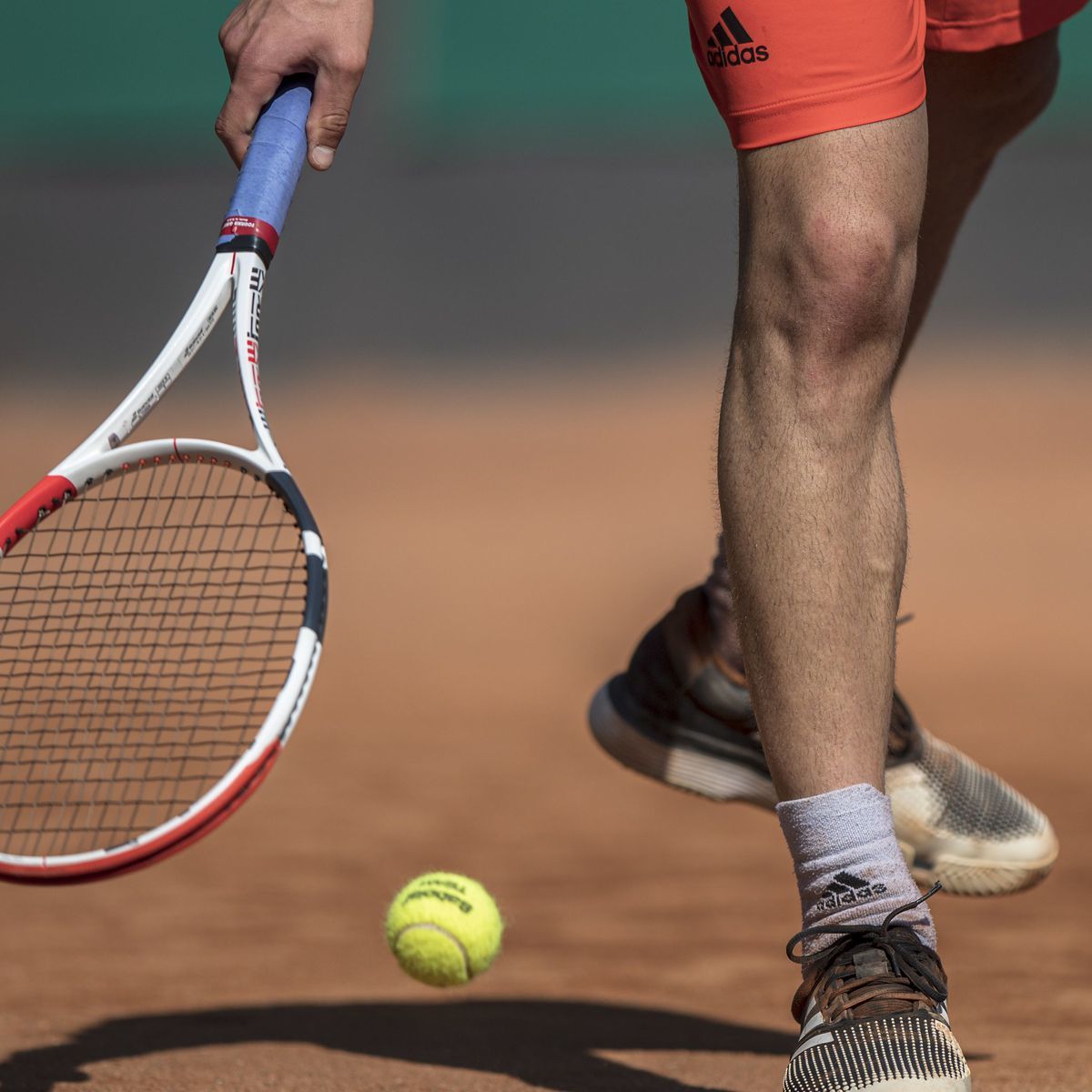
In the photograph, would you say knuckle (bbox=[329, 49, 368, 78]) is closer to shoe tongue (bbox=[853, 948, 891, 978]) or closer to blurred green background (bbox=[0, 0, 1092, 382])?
→ shoe tongue (bbox=[853, 948, 891, 978])

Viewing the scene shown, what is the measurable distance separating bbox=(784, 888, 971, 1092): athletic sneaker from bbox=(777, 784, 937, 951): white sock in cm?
1

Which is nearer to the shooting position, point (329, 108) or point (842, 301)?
point (842, 301)

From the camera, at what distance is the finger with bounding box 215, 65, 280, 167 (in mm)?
1995

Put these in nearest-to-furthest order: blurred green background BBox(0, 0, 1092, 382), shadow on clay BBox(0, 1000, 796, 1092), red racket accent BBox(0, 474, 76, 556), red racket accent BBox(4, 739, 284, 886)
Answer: red racket accent BBox(4, 739, 284, 886), red racket accent BBox(0, 474, 76, 556), shadow on clay BBox(0, 1000, 796, 1092), blurred green background BBox(0, 0, 1092, 382)

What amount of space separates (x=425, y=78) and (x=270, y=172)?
9.98 metres

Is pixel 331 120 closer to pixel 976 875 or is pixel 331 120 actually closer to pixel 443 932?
pixel 443 932

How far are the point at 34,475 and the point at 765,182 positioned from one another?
9520 millimetres

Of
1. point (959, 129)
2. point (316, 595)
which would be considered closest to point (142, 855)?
point (316, 595)

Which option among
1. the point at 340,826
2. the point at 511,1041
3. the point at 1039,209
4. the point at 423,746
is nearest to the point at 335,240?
the point at 1039,209

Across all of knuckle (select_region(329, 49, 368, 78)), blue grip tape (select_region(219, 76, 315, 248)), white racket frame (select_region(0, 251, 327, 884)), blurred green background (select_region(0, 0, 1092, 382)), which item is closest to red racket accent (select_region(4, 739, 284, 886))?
white racket frame (select_region(0, 251, 327, 884))

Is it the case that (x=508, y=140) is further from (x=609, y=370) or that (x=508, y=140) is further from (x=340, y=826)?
(x=340, y=826)

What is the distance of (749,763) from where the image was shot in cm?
239

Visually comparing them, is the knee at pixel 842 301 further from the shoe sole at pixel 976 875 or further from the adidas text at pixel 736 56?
the shoe sole at pixel 976 875

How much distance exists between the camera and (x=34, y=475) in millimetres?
10672
